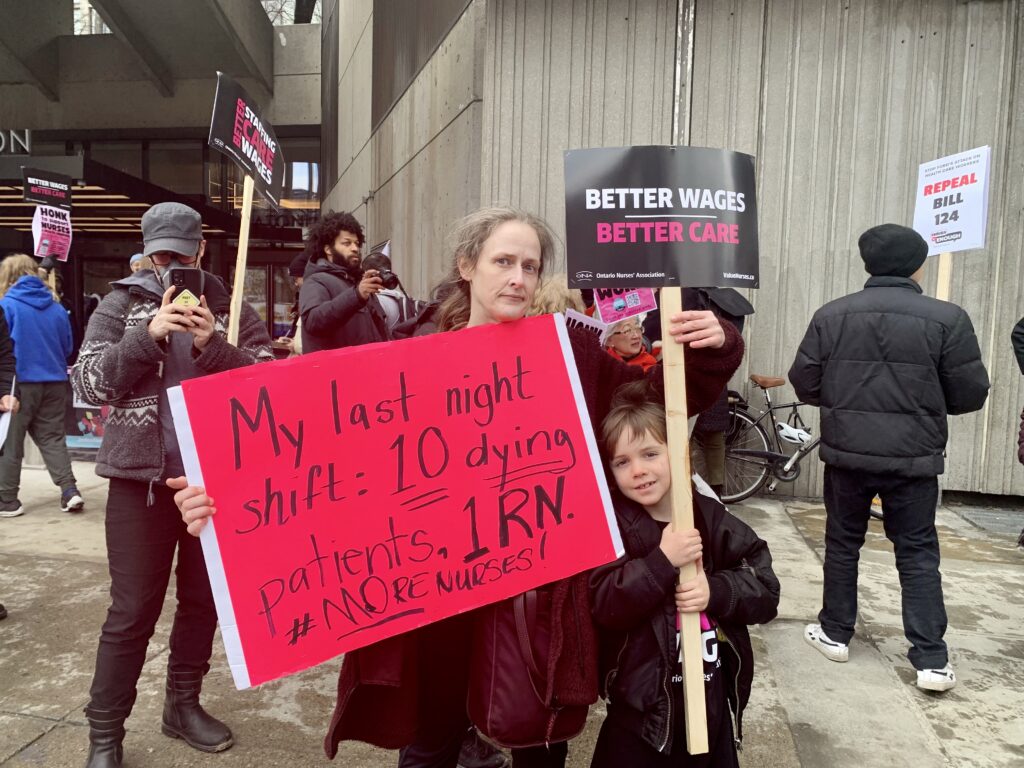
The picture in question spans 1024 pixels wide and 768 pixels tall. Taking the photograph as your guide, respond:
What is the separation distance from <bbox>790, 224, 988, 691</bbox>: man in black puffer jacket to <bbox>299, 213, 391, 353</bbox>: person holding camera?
243 cm

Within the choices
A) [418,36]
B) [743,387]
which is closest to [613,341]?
[743,387]

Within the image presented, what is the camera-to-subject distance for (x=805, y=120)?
6.19 m

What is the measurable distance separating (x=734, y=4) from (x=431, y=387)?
5758 mm

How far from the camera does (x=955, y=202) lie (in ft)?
14.0

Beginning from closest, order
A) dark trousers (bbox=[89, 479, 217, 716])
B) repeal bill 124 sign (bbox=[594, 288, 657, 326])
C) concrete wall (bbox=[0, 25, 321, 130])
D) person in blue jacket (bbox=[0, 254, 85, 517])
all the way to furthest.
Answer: dark trousers (bbox=[89, 479, 217, 716]) < repeal bill 124 sign (bbox=[594, 288, 657, 326]) < person in blue jacket (bbox=[0, 254, 85, 517]) < concrete wall (bbox=[0, 25, 321, 130])

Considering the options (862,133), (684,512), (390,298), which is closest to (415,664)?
(684,512)

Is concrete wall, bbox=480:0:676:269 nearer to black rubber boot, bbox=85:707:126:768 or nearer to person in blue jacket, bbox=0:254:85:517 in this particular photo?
person in blue jacket, bbox=0:254:85:517

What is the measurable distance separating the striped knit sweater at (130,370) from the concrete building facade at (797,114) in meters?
4.43

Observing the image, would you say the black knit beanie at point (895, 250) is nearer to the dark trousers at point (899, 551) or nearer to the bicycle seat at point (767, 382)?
the dark trousers at point (899, 551)

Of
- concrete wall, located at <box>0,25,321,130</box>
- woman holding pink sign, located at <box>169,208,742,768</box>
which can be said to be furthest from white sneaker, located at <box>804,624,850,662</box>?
concrete wall, located at <box>0,25,321,130</box>

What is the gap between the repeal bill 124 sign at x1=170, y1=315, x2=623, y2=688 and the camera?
171 cm

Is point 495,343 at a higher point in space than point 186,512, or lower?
higher

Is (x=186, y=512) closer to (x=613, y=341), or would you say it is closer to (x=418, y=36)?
(x=613, y=341)

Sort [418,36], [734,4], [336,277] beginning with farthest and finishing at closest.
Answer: [418,36], [734,4], [336,277]
